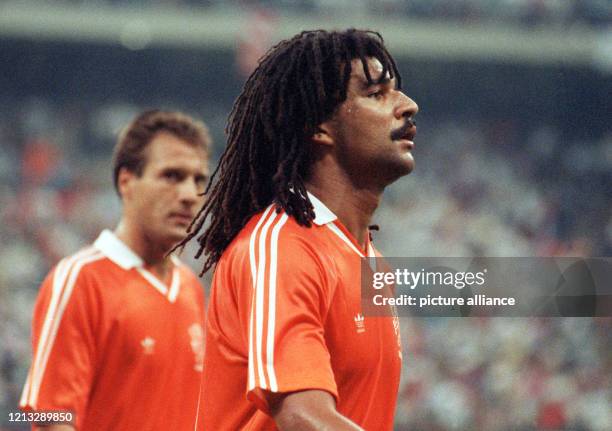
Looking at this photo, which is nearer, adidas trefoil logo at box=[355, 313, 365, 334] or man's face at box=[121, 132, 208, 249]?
adidas trefoil logo at box=[355, 313, 365, 334]

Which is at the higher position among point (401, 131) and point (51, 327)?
point (401, 131)

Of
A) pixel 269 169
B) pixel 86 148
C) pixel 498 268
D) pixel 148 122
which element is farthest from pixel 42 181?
→ pixel 269 169

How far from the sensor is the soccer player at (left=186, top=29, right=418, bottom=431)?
2109mm

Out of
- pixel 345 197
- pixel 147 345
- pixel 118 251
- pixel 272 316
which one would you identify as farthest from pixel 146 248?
pixel 272 316

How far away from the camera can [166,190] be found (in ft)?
14.2

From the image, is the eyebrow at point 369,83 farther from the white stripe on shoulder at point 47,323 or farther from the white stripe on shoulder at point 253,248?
the white stripe on shoulder at point 47,323

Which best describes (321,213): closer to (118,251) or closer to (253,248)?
(253,248)

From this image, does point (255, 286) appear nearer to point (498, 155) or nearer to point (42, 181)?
point (42, 181)

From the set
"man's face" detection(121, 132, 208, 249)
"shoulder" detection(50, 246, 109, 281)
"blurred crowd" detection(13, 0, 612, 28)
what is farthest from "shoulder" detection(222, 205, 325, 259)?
"blurred crowd" detection(13, 0, 612, 28)

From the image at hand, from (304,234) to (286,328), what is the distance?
1.01ft

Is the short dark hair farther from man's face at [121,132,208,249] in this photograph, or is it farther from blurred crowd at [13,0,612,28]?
blurred crowd at [13,0,612,28]

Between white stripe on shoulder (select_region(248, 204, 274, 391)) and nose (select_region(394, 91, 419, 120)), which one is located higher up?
nose (select_region(394, 91, 419, 120))

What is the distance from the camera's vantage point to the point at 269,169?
2.52 m

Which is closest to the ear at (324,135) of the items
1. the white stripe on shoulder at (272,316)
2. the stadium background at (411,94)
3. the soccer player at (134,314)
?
the white stripe on shoulder at (272,316)
